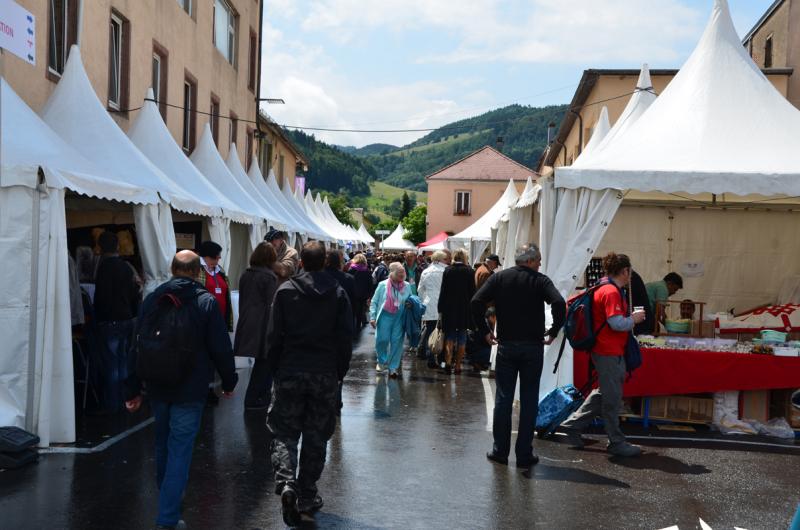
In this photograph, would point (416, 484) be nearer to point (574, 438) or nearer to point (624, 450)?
point (624, 450)

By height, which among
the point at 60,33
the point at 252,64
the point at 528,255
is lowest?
the point at 528,255

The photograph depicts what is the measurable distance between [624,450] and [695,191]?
336 cm

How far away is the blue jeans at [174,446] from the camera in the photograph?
4.93 m

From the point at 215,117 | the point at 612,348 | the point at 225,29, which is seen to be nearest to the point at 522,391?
the point at 612,348

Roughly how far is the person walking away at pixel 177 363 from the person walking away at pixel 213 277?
3968mm

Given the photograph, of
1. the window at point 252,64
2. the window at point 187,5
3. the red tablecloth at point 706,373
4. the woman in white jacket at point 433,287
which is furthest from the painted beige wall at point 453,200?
the red tablecloth at point 706,373

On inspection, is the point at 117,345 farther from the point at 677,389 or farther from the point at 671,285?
the point at 671,285

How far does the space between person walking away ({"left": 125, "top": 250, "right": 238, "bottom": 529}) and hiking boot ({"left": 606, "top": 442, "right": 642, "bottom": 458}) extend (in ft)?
13.9

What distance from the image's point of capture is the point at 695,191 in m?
9.24

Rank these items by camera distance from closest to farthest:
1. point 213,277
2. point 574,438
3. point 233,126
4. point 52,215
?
point 52,215 < point 574,438 < point 213,277 < point 233,126

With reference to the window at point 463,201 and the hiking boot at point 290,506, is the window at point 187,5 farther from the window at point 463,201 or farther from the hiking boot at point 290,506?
the window at point 463,201

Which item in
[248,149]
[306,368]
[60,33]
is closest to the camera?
[306,368]

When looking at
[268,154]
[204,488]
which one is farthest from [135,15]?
[268,154]

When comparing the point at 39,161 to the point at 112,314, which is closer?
the point at 39,161
